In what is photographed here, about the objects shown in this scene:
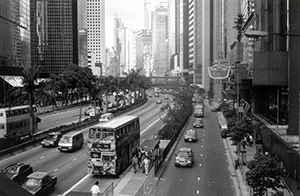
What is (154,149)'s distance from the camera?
28.4 metres

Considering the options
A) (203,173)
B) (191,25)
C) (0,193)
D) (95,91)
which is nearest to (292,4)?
(203,173)

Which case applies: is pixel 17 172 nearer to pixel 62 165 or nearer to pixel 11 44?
pixel 62 165

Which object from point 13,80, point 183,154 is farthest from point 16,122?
point 13,80

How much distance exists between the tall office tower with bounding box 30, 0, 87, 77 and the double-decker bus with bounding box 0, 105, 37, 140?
121 metres

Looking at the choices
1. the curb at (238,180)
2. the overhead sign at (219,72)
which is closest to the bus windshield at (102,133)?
the curb at (238,180)

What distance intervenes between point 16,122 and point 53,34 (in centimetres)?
12946

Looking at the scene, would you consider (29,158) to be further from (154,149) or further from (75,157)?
(154,149)

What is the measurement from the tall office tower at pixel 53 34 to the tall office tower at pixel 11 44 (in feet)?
194

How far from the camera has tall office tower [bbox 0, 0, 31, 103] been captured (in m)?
80.8

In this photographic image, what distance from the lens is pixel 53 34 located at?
527ft

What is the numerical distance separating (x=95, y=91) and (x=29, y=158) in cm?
4453

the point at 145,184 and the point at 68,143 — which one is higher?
the point at 68,143

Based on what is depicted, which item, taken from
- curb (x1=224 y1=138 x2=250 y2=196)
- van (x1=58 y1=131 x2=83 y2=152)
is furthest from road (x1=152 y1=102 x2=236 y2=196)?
van (x1=58 y1=131 x2=83 y2=152)

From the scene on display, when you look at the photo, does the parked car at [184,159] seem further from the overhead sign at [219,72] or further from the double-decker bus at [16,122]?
the double-decker bus at [16,122]
